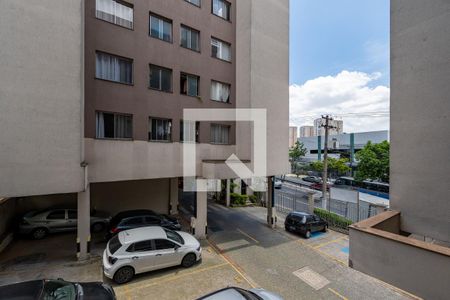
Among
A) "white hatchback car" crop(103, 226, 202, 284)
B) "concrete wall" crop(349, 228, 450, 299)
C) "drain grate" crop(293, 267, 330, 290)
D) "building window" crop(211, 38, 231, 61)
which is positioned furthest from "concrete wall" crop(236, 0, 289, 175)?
"concrete wall" crop(349, 228, 450, 299)

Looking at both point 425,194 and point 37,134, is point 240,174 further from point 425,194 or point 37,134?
point 37,134

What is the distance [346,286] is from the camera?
28.3 feet

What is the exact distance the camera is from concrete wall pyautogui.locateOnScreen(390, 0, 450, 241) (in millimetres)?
5383

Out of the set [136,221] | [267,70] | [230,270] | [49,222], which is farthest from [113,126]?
[267,70]

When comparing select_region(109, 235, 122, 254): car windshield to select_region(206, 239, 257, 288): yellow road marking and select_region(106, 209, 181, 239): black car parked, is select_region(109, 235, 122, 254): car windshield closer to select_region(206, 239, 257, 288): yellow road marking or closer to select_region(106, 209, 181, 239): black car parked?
select_region(106, 209, 181, 239): black car parked

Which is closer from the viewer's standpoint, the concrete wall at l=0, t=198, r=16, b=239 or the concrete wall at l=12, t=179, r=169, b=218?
the concrete wall at l=0, t=198, r=16, b=239

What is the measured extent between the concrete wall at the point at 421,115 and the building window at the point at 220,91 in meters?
8.85

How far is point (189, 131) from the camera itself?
12500 millimetres

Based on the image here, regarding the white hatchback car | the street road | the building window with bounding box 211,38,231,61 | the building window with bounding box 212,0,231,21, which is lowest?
the street road

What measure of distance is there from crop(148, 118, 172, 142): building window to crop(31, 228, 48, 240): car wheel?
22.5 ft

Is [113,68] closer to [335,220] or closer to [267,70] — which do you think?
[267,70]

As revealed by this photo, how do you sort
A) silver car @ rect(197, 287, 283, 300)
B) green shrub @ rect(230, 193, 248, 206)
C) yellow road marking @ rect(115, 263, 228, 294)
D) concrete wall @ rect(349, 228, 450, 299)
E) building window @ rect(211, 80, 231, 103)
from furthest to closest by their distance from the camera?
green shrub @ rect(230, 193, 248, 206) → building window @ rect(211, 80, 231, 103) → yellow road marking @ rect(115, 263, 228, 294) → silver car @ rect(197, 287, 283, 300) → concrete wall @ rect(349, 228, 450, 299)

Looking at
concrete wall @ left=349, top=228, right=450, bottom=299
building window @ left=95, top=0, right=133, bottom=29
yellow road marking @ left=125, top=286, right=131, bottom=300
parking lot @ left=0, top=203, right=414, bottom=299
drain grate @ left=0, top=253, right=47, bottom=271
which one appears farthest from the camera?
building window @ left=95, top=0, right=133, bottom=29

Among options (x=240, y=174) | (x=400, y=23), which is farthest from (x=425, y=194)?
(x=240, y=174)
